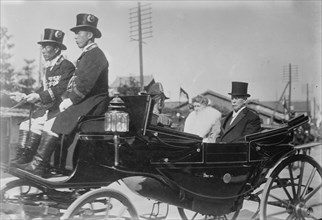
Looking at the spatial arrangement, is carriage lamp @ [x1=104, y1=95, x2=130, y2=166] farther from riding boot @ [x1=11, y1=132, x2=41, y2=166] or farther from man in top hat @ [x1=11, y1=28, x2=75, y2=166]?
riding boot @ [x1=11, y1=132, x2=41, y2=166]

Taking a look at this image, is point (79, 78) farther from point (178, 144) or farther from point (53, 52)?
point (178, 144)

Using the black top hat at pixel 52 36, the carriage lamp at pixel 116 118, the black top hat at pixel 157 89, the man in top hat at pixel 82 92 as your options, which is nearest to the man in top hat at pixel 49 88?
the black top hat at pixel 52 36

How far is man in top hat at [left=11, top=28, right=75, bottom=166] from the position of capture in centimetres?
303

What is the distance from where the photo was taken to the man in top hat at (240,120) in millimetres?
3602

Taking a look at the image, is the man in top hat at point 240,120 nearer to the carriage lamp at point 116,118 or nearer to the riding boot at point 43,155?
the carriage lamp at point 116,118

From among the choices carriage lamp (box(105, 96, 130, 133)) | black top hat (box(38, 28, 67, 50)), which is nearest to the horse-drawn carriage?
carriage lamp (box(105, 96, 130, 133))

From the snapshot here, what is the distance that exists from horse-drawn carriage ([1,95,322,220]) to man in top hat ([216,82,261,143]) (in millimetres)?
208

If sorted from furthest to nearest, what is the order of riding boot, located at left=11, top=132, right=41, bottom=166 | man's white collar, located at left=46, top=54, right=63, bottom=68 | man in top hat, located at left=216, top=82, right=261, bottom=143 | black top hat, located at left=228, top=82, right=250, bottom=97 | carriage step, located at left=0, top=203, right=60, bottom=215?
black top hat, located at left=228, top=82, right=250, bottom=97 < man in top hat, located at left=216, top=82, right=261, bottom=143 < man's white collar, located at left=46, top=54, right=63, bottom=68 < riding boot, located at left=11, top=132, right=41, bottom=166 < carriage step, located at left=0, top=203, right=60, bottom=215

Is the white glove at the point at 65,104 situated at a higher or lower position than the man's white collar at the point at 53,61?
lower

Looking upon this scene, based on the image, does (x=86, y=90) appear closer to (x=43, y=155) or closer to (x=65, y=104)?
(x=65, y=104)

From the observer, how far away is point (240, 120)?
3615 mm

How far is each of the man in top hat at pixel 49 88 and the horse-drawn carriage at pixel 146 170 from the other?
284 mm

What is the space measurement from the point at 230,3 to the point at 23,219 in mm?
2832

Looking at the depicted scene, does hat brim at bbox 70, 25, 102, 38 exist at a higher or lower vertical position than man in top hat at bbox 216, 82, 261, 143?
higher
